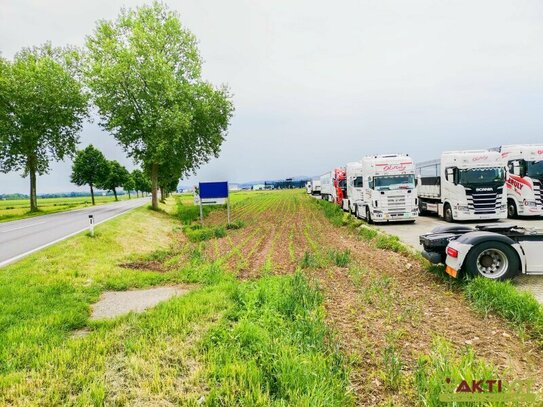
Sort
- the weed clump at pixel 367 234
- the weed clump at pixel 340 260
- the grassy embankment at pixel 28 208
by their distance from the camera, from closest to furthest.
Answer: the weed clump at pixel 340 260
the weed clump at pixel 367 234
the grassy embankment at pixel 28 208

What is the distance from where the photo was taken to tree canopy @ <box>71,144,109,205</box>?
5684 cm

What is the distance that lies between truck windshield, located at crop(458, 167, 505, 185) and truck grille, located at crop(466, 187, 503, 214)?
43 centimetres

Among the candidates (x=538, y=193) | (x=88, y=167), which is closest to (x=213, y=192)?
(x=538, y=193)

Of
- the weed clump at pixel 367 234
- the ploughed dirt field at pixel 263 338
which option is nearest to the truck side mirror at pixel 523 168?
the weed clump at pixel 367 234

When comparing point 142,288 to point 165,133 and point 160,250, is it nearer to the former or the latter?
point 160,250

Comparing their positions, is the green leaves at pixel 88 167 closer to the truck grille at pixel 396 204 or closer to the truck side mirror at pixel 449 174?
the truck grille at pixel 396 204

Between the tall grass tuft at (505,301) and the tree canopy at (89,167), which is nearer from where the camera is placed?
the tall grass tuft at (505,301)

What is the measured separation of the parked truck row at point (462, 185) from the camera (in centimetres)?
1791

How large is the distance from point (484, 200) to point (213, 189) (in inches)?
576

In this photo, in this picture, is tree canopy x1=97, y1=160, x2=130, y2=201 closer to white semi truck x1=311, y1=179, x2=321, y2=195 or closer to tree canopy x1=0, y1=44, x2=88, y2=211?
tree canopy x1=0, y1=44, x2=88, y2=211

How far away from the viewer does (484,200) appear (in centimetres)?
1792

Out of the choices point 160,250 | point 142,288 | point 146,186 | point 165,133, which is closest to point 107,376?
point 142,288

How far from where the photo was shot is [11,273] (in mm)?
8594

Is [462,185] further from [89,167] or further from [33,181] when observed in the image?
[89,167]
